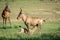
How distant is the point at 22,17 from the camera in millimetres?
19203

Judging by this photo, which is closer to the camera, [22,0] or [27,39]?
[27,39]

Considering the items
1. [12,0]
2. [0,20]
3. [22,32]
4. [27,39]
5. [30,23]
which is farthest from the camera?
[12,0]

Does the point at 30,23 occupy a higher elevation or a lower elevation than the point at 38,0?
higher

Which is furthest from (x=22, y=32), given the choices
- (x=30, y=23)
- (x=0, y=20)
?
(x=0, y=20)

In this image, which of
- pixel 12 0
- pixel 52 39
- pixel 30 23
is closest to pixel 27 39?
pixel 52 39

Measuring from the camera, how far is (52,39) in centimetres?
1360

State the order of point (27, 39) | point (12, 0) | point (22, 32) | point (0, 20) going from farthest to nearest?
point (12, 0) < point (0, 20) < point (22, 32) < point (27, 39)

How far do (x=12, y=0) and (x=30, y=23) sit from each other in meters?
32.7

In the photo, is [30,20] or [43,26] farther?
[43,26]

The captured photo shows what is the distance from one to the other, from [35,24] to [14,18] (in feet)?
37.4

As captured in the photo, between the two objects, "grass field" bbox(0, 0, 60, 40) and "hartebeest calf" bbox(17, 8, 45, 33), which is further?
"hartebeest calf" bbox(17, 8, 45, 33)

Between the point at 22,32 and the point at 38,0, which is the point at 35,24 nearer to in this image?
the point at 22,32

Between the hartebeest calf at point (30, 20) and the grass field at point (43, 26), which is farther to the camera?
the hartebeest calf at point (30, 20)

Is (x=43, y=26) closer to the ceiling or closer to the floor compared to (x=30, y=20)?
closer to the floor
